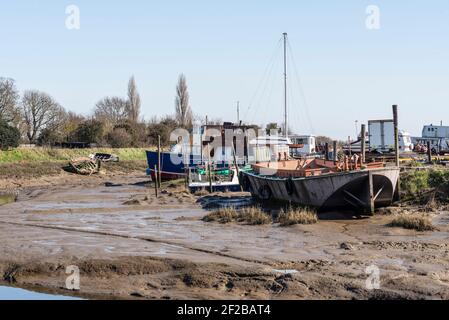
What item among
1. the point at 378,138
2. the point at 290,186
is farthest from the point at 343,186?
the point at 378,138

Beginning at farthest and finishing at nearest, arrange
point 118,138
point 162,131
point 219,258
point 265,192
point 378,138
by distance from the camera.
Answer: point 162,131
point 118,138
point 378,138
point 265,192
point 219,258

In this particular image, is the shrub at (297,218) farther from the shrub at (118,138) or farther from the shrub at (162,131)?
the shrub at (162,131)

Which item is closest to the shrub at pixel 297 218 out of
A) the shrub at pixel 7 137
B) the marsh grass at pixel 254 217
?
the marsh grass at pixel 254 217

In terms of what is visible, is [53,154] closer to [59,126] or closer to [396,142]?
[59,126]

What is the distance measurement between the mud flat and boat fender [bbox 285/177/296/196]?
123 inches

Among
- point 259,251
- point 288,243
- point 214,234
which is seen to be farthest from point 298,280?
point 214,234

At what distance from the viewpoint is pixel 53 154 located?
173 feet

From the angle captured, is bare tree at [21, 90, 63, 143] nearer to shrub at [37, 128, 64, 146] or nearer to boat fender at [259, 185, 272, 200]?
shrub at [37, 128, 64, 146]

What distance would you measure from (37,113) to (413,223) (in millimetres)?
57024

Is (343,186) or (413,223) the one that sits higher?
(343,186)

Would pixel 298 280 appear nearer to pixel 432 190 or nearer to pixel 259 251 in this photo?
pixel 259 251

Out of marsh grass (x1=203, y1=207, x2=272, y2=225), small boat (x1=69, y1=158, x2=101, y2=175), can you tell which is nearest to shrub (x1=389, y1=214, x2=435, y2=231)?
marsh grass (x1=203, y1=207, x2=272, y2=225)

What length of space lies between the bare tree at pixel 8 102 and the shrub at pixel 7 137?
7.99 meters

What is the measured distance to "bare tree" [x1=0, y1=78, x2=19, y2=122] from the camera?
5822cm
